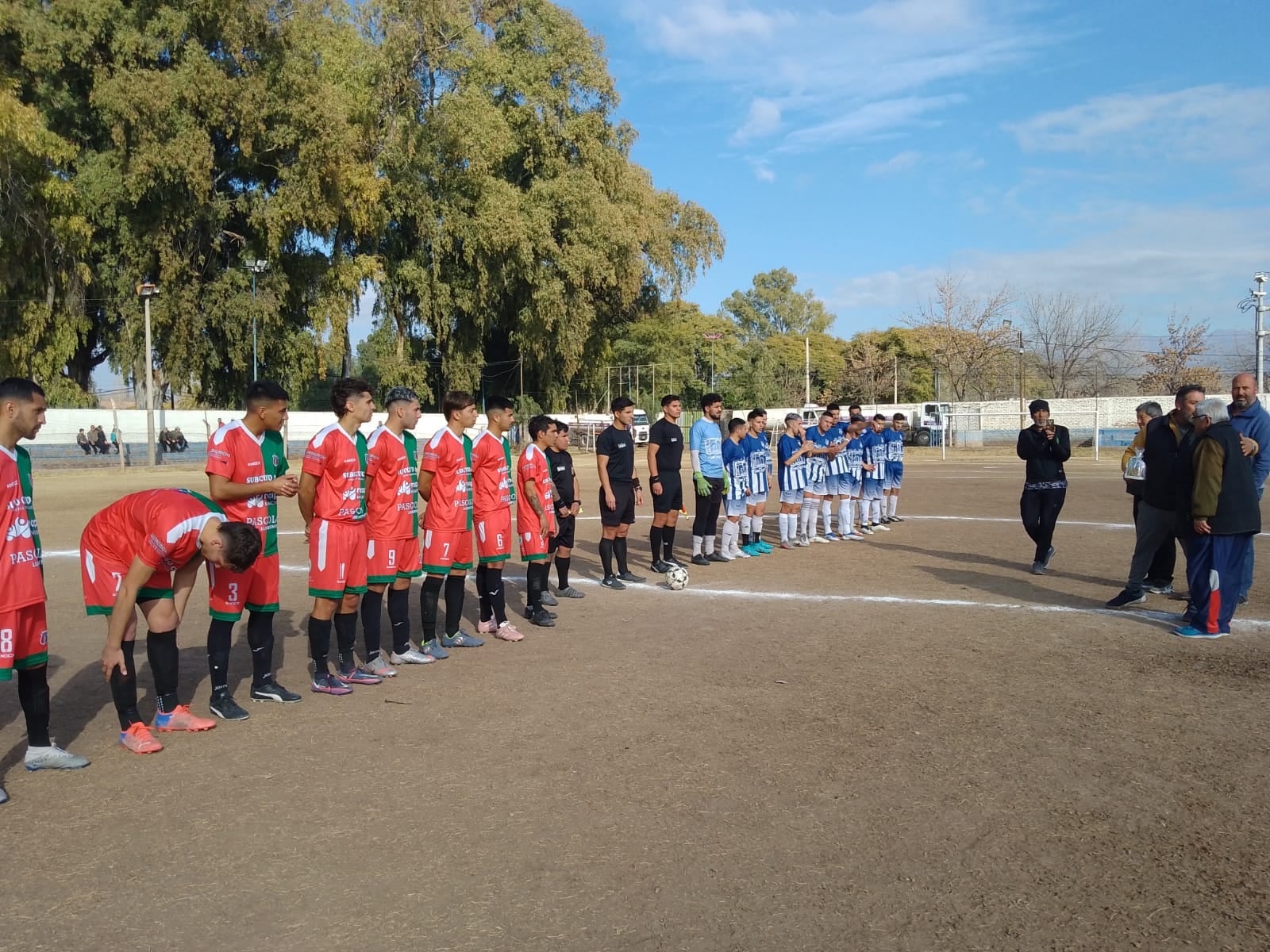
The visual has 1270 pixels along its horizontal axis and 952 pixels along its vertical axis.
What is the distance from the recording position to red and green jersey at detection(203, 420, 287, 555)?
18.8 feet

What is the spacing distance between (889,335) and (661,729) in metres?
85.8

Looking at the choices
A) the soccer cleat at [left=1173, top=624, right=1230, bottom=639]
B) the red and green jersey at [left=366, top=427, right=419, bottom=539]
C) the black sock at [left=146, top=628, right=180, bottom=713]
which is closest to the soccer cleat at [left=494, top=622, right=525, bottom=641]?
the red and green jersey at [left=366, top=427, right=419, bottom=539]

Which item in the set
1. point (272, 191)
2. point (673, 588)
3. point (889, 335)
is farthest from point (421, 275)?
point (889, 335)

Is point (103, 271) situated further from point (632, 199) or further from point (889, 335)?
point (889, 335)

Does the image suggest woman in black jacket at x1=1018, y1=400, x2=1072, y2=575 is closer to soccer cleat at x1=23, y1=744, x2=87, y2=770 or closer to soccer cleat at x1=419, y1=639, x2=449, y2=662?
soccer cleat at x1=419, y1=639, x2=449, y2=662

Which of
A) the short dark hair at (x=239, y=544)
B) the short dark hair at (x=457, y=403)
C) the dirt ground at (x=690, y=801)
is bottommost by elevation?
the dirt ground at (x=690, y=801)

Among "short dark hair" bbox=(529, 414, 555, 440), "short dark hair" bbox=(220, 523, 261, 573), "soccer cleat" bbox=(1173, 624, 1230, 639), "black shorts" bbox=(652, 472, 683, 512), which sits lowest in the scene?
"soccer cleat" bbox=(1173, 624, 1230, 639)

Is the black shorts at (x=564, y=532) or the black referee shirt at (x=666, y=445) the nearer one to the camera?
the black shorts at (x=564, y=532)

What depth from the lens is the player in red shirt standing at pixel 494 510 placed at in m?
7.63

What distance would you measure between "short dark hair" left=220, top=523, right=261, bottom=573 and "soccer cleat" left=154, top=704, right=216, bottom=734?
1224 mm

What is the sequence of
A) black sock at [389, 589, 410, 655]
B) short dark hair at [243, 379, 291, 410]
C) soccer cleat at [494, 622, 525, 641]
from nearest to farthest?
short dark hair at [243, 379, 291, 410] → black sock at [389, 589, 410, 655] → soccer cleat at [494, 622, 525, 641]

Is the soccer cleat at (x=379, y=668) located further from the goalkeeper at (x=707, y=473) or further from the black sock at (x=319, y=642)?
the goalkeeper at (x=707, y=473)

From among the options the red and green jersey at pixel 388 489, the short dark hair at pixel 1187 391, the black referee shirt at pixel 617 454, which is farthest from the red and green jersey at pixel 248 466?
the short dark hair at pixel 1187 391

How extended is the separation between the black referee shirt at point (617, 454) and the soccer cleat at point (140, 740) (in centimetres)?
591
